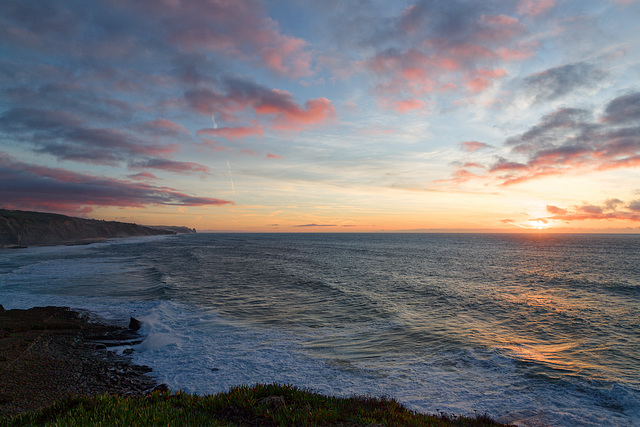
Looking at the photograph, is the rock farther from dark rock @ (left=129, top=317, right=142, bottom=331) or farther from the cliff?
the cliff

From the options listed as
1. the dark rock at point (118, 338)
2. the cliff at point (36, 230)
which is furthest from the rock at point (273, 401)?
the cliff at point (36, 230)

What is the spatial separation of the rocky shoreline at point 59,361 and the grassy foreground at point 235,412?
141 centimetres

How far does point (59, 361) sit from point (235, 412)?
12.1 meters

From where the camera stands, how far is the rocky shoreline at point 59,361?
12148 millimetres

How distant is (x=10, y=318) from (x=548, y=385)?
105 ft

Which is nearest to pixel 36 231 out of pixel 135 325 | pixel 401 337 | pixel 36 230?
pixel 36 230

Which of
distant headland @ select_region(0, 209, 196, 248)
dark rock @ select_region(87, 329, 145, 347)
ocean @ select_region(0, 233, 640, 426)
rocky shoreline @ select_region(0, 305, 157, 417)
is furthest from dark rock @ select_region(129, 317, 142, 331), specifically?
distant headland @ select_region(0, 209, 196, 248)

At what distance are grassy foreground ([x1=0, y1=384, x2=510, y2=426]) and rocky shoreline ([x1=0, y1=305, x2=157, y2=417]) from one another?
1411 mm

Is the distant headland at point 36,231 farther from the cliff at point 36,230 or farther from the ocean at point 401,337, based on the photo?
the ocean at point 401,337

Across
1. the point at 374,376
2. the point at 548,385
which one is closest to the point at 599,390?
the point at 548,385

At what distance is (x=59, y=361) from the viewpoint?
1541 cm

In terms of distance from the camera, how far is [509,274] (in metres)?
51.9

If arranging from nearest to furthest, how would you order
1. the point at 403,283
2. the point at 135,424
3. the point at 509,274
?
the point at 135,424
the point at 403,283
the point at 509,274

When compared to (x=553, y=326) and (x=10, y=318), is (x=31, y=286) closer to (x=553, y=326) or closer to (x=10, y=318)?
(x=10, y=318)
